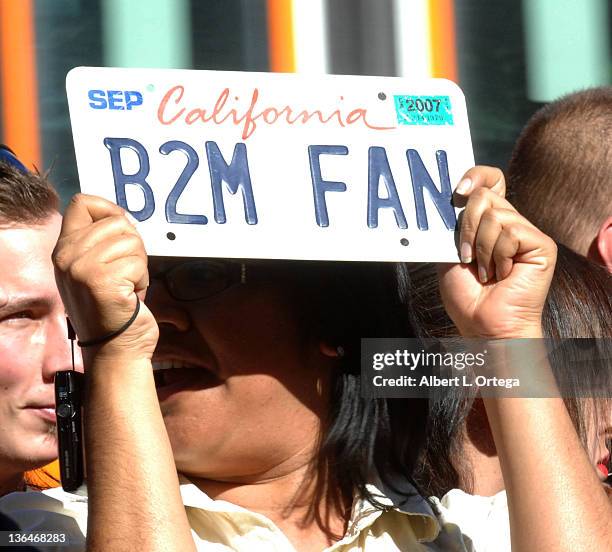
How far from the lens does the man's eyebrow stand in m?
2.04

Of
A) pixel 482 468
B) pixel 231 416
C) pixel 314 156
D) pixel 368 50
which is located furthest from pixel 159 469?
pixel 368 50

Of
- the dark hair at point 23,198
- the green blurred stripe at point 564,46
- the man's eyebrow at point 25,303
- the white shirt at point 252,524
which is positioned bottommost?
the white shirt at point 252,524

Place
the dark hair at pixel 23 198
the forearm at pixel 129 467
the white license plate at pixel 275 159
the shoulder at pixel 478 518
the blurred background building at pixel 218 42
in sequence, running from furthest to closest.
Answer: the blurred background building at pixel 218 42
the dark hair at pixel 23 198
the shoulder at pixel 478 518
the white license plate at pixel 275 159
the forearm at pixel 129 467

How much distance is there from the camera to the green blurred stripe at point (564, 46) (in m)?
3.19

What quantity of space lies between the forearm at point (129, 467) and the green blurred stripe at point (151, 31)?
1580 millimetres

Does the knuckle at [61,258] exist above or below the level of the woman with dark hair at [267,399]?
above

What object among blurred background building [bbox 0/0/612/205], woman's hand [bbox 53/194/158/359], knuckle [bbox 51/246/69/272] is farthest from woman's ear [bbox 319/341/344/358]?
blurred background building [bbox 0/0/612/205]

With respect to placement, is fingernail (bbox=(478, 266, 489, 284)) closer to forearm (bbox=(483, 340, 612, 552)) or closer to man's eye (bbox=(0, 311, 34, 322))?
forearm (bbox=(483, 340, 612, 552))

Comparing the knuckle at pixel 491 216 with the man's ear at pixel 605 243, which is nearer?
the knuckle at pixel 491 216

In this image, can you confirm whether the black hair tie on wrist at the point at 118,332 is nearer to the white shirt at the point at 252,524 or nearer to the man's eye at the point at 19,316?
the white shirt at the point at 252,524

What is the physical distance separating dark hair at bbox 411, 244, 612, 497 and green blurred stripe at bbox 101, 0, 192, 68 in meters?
1.13

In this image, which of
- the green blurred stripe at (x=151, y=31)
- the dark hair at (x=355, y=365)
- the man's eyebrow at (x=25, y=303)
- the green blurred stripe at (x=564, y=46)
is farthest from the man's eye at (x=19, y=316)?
the green blurred stripe at (x=564, y=46)

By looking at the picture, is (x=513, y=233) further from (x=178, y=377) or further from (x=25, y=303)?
(x=25, y=303)

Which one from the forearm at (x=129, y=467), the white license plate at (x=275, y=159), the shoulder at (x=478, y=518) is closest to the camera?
the forearm at (x=129, y=467)
